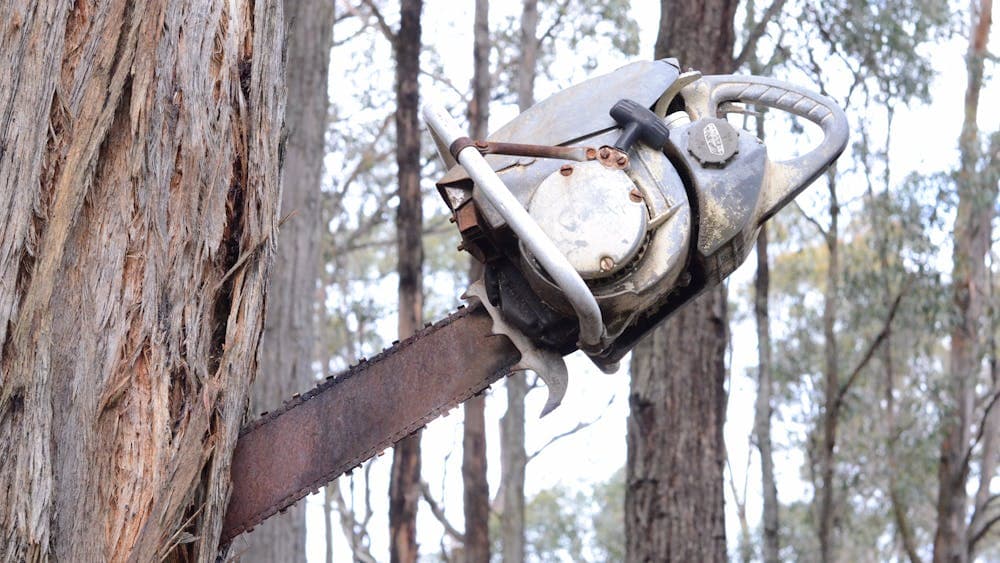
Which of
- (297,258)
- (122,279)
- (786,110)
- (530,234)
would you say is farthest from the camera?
(297,258)

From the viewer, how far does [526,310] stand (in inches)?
77.4

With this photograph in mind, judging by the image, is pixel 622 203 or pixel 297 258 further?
pixel 297 258

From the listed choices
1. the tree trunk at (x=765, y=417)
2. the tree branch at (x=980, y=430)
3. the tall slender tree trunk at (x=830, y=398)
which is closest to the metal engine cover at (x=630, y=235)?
the tree trunk at (x=765, y=417)

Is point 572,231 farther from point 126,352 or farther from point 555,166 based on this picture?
point 126,352

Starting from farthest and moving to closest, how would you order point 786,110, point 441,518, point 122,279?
point 441,518, point 786,110, point 122,279

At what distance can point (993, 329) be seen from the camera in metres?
15.9

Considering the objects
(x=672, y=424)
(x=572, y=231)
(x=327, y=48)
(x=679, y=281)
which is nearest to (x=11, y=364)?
(x=572, y=231)

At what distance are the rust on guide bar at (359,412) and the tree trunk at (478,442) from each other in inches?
380

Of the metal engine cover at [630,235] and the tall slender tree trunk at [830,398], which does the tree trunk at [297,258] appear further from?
the tall slender tree trunk at [830,398]

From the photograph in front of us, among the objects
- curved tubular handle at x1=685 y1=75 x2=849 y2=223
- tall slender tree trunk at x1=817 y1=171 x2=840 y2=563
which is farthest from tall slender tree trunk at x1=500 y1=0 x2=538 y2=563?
curved tubular handle at x1=685 y1=75 x2=849 y2=223

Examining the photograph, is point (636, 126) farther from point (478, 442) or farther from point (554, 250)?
point (478, 442)

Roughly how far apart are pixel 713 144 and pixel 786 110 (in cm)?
25

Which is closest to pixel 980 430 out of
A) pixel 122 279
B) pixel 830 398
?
pixel 830 398

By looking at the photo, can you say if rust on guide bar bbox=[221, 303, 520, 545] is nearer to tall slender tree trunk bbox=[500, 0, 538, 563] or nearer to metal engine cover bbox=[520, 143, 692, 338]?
metal engine cover bbox=[520, 143, 692, 338]
